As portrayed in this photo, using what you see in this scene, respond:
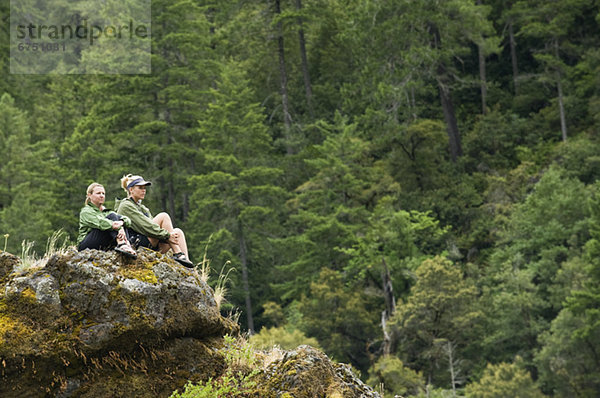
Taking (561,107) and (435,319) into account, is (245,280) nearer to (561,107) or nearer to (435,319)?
(435,319)

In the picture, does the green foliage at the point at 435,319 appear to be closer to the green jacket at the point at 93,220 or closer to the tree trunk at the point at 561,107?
the tree trunk at the point at 561,107

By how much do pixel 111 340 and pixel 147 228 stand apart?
4.30 feet

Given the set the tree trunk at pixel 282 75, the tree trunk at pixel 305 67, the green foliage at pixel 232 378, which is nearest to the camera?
the green foliage at pixel 232 378

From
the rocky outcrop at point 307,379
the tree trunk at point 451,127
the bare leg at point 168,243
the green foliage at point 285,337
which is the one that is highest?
the tree trunk at point 451,127

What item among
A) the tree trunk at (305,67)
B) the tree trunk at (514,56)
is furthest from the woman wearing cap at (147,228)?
the tree trunk at (514,56)

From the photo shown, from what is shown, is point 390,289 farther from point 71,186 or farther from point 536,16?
point 536,16

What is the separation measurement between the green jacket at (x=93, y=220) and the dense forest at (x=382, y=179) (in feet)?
66.2

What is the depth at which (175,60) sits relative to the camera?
37188 mm

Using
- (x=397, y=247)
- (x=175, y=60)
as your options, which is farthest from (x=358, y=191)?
(x=175, y=60)

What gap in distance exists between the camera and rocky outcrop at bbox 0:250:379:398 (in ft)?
21.8

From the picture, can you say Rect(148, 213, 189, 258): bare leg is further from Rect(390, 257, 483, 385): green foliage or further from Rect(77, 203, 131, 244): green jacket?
Rect(390, 257, 483, 385): green foliage

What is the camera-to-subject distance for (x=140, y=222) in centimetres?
771

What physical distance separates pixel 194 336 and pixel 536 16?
1393 inches

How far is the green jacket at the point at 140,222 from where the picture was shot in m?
7.71
